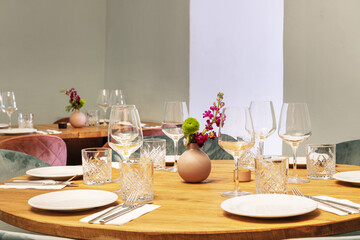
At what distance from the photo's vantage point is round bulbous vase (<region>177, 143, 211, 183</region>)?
5.12ft

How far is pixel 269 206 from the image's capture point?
1.18m

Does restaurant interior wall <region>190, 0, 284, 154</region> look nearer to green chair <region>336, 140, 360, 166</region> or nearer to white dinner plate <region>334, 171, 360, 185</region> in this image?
green chair <region>336, 140, 360, 166</region>

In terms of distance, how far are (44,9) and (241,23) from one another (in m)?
3.01

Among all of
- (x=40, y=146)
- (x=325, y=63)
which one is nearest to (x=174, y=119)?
(x=40, y=146)

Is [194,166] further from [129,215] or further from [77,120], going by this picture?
[77,120]

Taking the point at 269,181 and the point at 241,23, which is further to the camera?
the point at 241,23

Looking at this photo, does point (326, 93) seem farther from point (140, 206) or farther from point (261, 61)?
point (140, 206)

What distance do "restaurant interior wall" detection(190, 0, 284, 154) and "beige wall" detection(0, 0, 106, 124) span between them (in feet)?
7.73

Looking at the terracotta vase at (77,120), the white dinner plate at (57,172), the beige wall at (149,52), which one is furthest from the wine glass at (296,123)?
the beige wall at (149,52)

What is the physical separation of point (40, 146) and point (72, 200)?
164 centimetres

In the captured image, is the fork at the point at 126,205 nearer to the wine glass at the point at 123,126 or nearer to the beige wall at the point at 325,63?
the wine glass at the point at 123,126

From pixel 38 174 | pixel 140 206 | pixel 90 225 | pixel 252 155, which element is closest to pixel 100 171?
pixel 38 174

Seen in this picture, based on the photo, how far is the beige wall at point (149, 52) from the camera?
4.83 metres

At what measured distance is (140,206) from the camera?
1.24 meters
